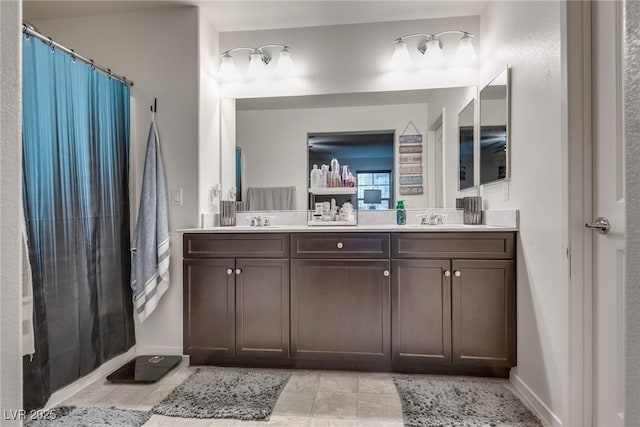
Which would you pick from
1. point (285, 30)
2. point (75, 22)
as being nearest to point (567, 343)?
point (285, 30)

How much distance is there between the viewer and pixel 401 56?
2.52 metres

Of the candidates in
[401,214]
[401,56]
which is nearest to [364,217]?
[401,214]

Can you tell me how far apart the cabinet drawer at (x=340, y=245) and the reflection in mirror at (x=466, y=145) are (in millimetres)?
902

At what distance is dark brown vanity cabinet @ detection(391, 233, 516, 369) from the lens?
197 cm

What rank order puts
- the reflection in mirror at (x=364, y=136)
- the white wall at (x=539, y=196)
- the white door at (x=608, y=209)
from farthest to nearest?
the reflection in mirror at (x=364, y=136) < the white wall at (x=539, y=196) < the white door at (x=608, y=209)

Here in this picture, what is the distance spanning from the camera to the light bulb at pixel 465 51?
8.11ft

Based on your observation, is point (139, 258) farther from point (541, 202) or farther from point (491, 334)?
point (541, 202)

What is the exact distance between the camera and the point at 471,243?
6.59ft

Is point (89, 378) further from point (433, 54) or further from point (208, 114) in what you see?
point (433, 54)

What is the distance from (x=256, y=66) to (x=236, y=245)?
1.46 meters

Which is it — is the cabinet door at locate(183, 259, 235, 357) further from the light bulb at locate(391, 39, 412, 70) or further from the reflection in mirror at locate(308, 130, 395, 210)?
the light bulb at locate(391, 39, 412, 70)

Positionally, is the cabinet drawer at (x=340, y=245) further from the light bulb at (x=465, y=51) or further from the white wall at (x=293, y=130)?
the light bulb at (x=465, y=51)

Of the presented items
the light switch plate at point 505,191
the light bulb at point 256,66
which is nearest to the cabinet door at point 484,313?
the light switch plate at point 505,191

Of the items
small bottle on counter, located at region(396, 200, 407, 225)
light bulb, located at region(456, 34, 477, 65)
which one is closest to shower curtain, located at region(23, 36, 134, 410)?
small bottle on counter, located at region(396, 200, 407, 225)
